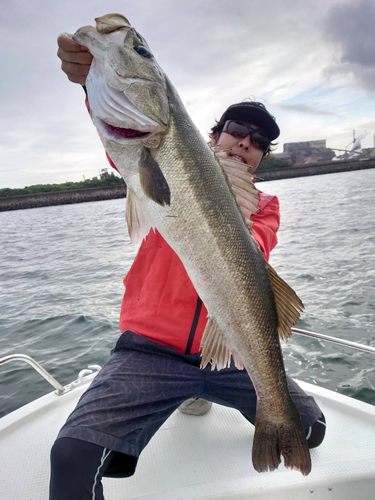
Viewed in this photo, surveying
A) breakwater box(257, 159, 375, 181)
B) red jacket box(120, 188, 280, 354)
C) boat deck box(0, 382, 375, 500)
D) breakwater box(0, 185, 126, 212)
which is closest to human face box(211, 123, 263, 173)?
red jacket box(120, 188, 280, 354)

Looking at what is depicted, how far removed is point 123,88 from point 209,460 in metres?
2.56

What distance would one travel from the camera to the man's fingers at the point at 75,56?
2.17 metres

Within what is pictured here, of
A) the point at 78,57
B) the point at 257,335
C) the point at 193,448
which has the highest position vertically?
the point at 78,57

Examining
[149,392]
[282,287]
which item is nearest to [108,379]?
[149,392]

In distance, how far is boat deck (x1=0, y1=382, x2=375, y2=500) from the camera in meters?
2.41

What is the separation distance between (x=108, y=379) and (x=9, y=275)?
41.6 feet

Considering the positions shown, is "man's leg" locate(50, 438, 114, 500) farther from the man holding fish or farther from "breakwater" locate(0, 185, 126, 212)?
"breakwater" locate(0, 185, 126, 212)

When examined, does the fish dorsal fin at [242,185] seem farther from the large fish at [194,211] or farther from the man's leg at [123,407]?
the man's leg at [123,407]

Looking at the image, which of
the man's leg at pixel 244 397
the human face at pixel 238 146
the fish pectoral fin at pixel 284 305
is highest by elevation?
the human face at pixel 238 146

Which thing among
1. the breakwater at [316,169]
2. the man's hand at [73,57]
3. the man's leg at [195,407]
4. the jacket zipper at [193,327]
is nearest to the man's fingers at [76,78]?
the man's hand at [73,57]

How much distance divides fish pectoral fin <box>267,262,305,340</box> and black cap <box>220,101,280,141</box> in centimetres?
172

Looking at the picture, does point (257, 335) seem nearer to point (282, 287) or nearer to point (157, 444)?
point (282, 287)

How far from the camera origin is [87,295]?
995 cm

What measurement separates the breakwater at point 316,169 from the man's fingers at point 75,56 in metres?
80.5
